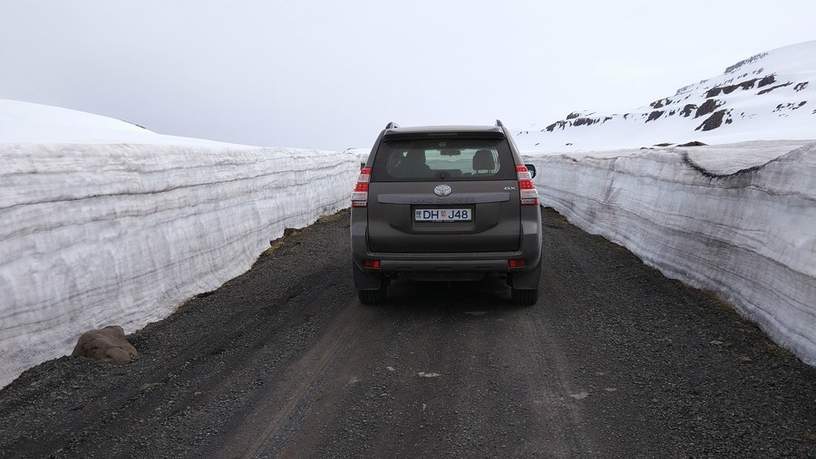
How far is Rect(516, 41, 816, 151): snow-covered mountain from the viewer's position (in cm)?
7494

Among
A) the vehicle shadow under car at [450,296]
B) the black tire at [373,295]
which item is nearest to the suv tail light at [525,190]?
the vehicle shadow under car at [450,296]

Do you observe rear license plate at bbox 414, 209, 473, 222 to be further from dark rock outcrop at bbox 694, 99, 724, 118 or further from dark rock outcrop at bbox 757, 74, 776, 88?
dark rock outcrop at bbox 757, 74, 776, 88

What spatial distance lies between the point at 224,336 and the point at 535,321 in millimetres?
2960

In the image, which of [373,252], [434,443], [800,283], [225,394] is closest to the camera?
[434,443]

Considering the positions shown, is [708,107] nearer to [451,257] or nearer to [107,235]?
[451,257]

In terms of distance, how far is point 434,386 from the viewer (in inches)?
152

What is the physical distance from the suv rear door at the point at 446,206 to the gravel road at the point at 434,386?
0.80 meters

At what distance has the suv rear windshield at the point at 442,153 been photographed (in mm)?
5473

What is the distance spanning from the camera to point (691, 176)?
702 cm

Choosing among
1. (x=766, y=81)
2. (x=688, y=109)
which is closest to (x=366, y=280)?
(x=688, y=109)

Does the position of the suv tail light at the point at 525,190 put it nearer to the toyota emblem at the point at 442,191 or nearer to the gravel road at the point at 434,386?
the toyota emblem at the point at 442,191

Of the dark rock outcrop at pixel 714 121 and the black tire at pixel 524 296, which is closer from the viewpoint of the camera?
the black tire at pixel 524 296

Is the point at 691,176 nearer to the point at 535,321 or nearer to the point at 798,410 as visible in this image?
the point at 535,321

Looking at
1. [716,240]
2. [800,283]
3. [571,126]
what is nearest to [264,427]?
[800,283]
